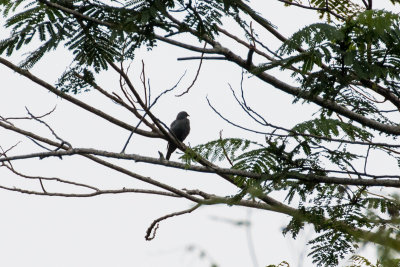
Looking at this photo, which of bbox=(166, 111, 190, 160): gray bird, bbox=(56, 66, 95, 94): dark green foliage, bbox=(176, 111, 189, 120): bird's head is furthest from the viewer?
bbox=(176, 111, 189, 120): bird's head

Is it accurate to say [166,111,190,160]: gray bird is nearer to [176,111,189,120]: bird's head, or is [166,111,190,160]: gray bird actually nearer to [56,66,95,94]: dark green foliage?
[176,111,189,120]: bird's head

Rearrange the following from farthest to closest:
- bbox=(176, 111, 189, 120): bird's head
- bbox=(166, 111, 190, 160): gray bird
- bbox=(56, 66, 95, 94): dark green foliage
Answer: bbox=(176, 111, 189, 120): bird's head < bbox=(166, 111, 190, 160): gray bird < bbox=(56, 66, 95, 94): dark green foliage


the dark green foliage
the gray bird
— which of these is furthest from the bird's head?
the dark green foliage

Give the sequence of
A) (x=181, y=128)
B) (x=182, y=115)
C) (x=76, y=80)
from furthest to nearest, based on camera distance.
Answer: (x=182, y=115), (x=181, y=128), (x=76, y=80)

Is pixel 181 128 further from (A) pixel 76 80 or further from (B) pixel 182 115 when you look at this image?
(A) pixel 76 80

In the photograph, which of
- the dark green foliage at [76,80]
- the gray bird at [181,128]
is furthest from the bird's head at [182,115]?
the dark green foliage at [76,80]

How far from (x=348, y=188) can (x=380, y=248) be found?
2.45 meters

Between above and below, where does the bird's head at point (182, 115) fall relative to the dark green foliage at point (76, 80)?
above

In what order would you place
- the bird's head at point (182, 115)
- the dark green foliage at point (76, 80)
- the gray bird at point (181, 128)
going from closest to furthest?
the dark green foliage at point (76, 80), the gray bird at point (181, 128), the bird's head at point (182, 115)

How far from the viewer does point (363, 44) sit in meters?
2.78

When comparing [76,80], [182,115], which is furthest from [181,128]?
[76,80]

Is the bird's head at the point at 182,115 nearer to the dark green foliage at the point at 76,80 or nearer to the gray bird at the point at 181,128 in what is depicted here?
the gray bird at the point at 181,128

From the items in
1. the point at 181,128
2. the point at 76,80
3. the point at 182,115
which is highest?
the point at 182,115

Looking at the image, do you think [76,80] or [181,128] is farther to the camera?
[181,128]
